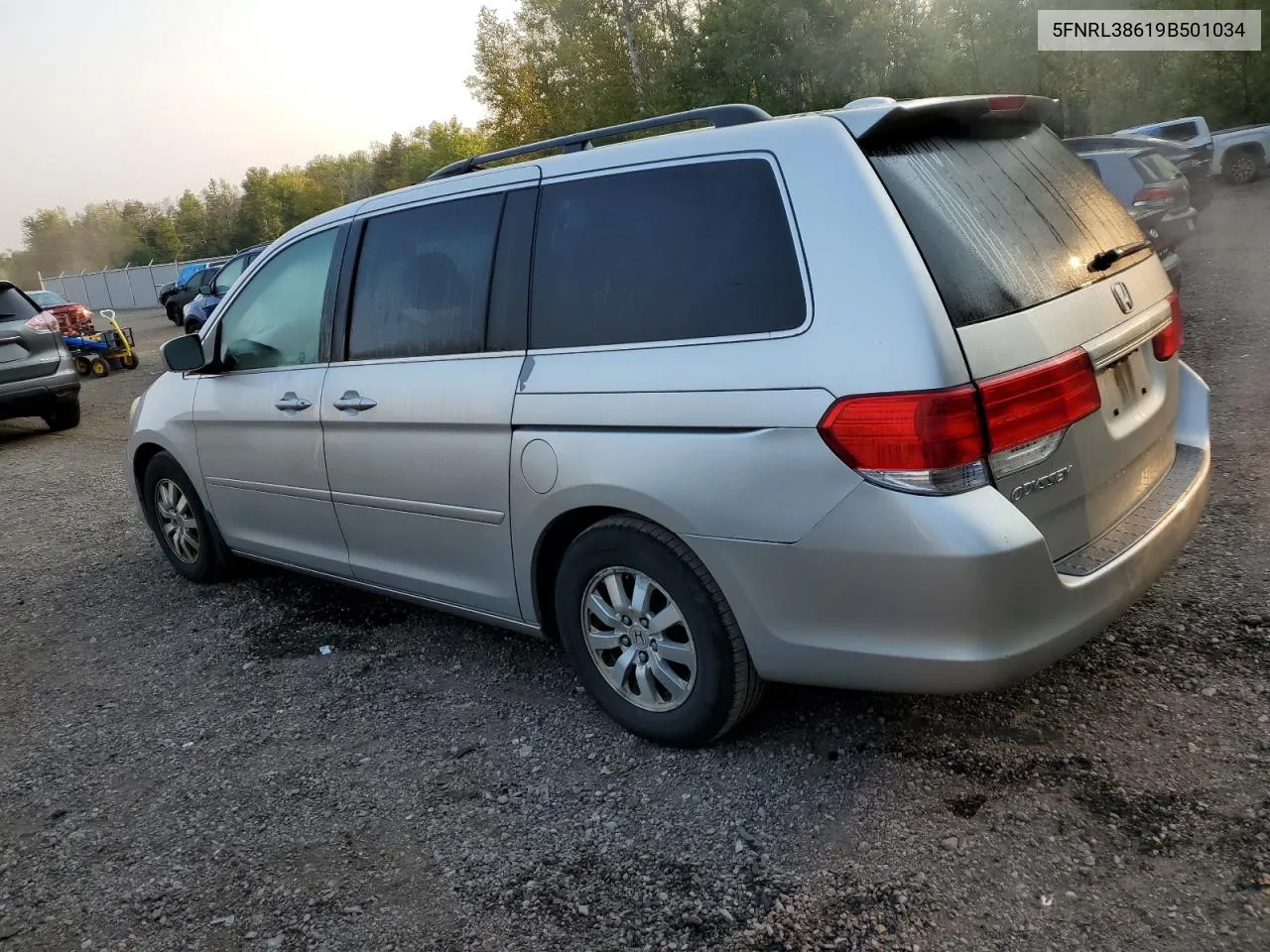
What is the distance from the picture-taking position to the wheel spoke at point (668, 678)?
10.2 feet

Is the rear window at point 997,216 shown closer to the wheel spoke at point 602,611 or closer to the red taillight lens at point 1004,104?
the red taillight lens at point 1004,104

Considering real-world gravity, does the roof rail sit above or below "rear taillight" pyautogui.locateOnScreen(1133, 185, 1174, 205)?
above

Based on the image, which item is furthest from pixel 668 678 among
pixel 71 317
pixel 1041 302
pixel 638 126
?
pixel 71 317

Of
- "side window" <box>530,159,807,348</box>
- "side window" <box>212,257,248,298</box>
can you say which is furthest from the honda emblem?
"side window" <box>212,257,248,298</box>

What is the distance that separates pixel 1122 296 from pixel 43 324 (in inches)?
454

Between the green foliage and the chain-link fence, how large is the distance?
1825 centimetres

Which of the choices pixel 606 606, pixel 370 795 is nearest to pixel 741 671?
pixel 606 606

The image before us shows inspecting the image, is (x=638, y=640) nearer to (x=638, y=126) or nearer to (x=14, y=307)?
(x=638, y=126)

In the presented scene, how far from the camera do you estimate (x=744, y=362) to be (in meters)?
2.70

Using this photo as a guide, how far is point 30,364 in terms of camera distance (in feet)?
35.7

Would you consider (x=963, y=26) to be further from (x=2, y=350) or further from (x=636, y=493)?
(x=636, y=493)

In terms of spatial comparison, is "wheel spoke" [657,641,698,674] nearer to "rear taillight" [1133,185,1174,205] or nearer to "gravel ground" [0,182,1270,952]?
"gravel ground" [0,182,1270,952]

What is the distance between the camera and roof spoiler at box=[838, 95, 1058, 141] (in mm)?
2713

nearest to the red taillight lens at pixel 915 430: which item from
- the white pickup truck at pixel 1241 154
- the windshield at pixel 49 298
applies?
the windshield at pixel 49 298
